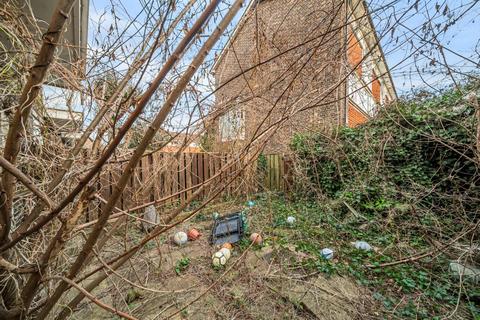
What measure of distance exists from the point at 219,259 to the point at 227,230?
745 mm

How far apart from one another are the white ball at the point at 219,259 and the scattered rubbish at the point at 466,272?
2.66m

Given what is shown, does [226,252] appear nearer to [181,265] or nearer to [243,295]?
[181,265]

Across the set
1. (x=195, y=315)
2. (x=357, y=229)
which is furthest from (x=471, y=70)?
(x=195, y=315)

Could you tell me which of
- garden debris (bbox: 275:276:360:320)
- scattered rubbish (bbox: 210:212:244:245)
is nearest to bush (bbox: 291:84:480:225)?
scattered rubbish (bbox: 210:212:244:245)

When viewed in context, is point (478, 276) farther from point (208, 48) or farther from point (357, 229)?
point (208, 48)

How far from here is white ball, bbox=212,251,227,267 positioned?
3062 mm

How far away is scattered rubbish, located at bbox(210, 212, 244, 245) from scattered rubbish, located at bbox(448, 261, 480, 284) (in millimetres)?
2675

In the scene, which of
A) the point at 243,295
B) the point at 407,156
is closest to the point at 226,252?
the point at 243,295

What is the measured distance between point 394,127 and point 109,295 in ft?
18.9

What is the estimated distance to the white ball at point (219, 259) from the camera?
10.0ft

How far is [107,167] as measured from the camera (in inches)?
65.9

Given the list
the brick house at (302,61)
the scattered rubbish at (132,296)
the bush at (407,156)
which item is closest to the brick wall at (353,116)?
the bush at (407,156)

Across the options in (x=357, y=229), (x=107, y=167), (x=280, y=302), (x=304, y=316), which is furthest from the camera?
(x=357, y=229)

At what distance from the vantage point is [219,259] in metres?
3.08
